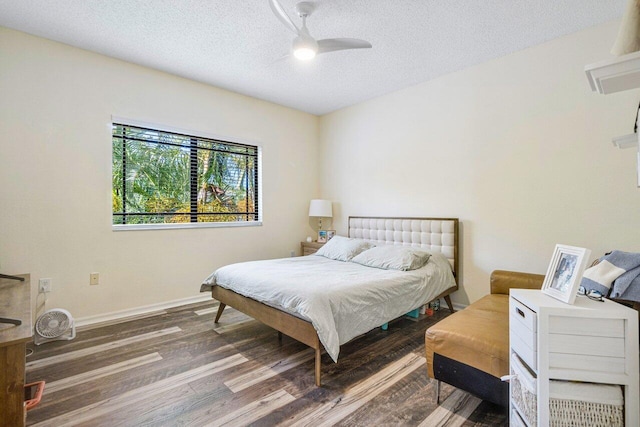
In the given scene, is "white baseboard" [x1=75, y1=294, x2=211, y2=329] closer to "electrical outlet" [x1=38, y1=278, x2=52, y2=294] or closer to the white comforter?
"electrical outlet" [x1=38, y1=278, x2=52, y2=294]

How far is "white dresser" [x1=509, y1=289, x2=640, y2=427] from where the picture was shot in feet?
3.59

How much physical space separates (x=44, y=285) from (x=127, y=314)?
765mm

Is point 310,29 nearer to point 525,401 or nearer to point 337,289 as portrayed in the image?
point 337,289

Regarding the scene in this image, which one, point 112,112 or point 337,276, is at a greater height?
point 112,112

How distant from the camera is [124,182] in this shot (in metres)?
3.31

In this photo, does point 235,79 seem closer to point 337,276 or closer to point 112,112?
point 112,112

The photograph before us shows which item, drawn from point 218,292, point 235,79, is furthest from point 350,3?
point 218,292

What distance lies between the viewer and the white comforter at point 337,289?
6.63 feet

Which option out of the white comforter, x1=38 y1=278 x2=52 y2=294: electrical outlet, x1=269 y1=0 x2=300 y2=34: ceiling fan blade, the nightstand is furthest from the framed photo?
x1=38 y1=278 x2=52 y2=294: electrical outlet

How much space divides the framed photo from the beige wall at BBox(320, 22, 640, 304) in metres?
1.70

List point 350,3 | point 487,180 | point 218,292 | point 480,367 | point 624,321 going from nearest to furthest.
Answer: point 624,321 < point 480,367 < point 350,3 < point 218,292 < point 487,180

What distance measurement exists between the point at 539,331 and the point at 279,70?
3252 millimetres

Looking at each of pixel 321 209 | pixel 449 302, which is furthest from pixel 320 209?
pixel 449 302

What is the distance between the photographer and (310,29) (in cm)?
259
